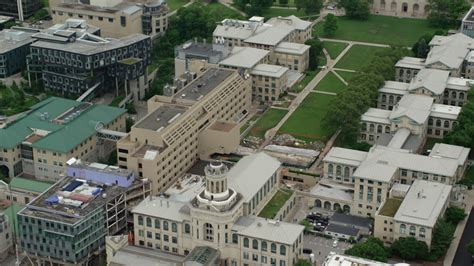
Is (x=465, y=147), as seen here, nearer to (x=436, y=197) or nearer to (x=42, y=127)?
(x=436, y=197)

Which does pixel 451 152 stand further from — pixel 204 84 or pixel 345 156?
pixel 204 84

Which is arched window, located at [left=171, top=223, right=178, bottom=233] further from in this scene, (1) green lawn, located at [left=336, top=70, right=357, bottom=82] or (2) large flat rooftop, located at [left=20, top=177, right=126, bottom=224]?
(1) green lawn, located at [left=336, top=70, right=357, bottom=82]

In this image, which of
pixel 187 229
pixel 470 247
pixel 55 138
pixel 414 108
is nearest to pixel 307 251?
pixel 187 229

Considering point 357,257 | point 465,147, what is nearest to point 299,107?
point 465,147

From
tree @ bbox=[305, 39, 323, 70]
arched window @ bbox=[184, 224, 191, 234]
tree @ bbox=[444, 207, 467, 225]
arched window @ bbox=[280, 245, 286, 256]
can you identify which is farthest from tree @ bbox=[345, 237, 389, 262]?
tree @ bbox=[305, 39, 323, 70]

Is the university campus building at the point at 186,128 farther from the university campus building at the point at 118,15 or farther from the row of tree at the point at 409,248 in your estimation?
the university campus building at the point at 118,15

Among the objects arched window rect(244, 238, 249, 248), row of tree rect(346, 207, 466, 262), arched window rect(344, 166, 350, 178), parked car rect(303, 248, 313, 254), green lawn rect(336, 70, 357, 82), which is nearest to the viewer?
arched window rect(244, 238, 249, 248)

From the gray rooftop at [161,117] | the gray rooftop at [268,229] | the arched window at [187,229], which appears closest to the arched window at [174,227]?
the arched window at [187,229]
